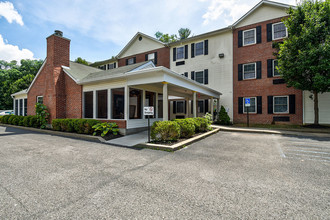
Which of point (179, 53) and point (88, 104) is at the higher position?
point (179, 53)

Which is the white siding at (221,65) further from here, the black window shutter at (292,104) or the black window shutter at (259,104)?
the black window shutter at (292,104)

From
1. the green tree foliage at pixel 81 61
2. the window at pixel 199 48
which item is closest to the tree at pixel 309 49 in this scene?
the window at pixel 199 48

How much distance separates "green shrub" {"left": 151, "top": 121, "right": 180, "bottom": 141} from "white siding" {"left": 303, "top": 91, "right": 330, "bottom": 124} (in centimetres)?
1227

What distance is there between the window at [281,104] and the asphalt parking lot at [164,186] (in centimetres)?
961

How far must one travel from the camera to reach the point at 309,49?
1052cm

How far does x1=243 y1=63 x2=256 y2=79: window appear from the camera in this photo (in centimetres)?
1473

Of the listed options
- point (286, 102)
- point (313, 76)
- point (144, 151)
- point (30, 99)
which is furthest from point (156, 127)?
point (30, 99)

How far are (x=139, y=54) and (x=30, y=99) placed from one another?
1240 cm

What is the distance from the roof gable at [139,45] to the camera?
64.6ft

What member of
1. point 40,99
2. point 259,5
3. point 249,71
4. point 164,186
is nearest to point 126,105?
point 164,186

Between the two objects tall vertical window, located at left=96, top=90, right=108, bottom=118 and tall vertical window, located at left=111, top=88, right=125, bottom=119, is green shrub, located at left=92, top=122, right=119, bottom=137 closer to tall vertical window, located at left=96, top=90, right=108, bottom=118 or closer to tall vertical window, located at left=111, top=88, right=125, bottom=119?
tall vertical window, located at left=111, top=88, right=125, bottom=119

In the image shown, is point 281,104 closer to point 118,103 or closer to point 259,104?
point 259,104

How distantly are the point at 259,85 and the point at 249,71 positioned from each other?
1603mm

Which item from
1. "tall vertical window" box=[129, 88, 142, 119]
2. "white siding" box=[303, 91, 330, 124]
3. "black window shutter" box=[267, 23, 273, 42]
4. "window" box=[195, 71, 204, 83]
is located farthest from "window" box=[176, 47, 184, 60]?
"white siding" box=[303, 91, 330, 124]
